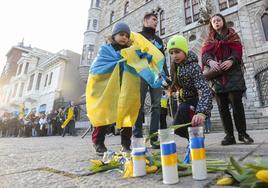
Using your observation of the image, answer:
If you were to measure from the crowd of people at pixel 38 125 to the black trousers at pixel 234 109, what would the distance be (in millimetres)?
10318

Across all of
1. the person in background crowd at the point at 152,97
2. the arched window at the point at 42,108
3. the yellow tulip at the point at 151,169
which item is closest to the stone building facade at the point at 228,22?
the person in background crowd at the point at 152,97

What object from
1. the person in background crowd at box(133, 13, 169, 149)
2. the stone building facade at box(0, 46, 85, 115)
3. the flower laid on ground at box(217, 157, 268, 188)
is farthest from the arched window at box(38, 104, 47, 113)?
the flower laid on ground at box(217, 157, 268, 188)

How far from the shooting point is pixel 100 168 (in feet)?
5.79

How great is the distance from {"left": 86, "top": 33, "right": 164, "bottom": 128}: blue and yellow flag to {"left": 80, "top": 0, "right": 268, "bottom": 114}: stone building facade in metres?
9.03

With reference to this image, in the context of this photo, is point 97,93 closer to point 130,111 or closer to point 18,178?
point 130,111

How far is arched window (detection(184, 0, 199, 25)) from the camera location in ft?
46.4

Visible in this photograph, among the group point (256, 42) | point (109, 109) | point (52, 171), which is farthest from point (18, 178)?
point (256, 42)

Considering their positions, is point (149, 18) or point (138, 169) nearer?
point (138, 169)

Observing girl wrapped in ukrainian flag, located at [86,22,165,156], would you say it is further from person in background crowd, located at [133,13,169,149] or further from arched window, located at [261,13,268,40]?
arched window, located at [261,13,268,40]

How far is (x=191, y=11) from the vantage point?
14367 mm

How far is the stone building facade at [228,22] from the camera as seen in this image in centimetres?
1051

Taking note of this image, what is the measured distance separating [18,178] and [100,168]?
0.65 meters

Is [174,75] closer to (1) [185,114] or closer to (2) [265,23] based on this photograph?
(1) [185,114]

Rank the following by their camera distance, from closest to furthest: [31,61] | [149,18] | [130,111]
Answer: [130,111]
[149,18]
[31,61]
